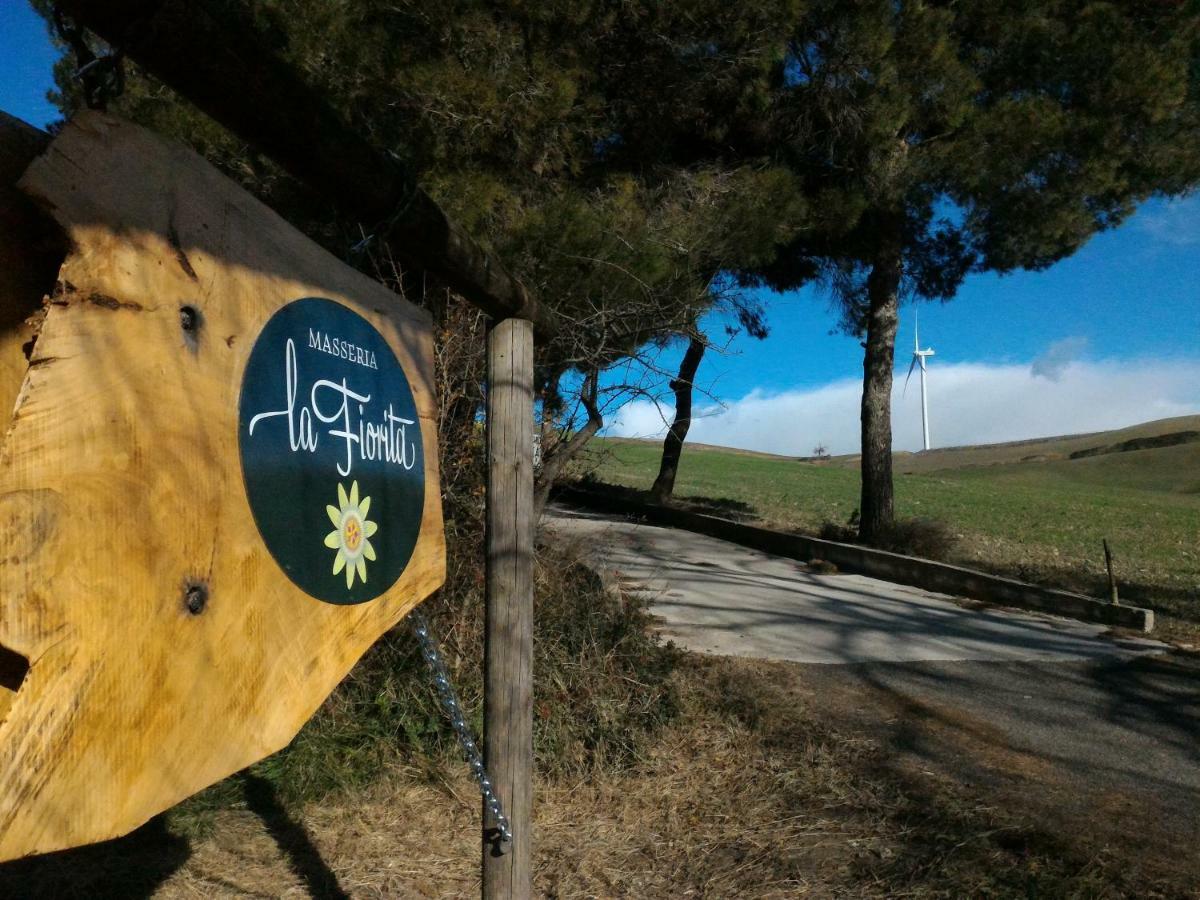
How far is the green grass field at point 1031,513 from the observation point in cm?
1266

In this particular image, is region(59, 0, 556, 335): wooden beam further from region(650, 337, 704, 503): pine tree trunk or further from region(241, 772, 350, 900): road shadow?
region(650, 337, 704, 503): pine tree trunk

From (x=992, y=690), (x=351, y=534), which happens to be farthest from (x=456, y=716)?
(x=992, y=690)

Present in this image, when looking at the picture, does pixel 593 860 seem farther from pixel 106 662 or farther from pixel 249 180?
pixel 249 180

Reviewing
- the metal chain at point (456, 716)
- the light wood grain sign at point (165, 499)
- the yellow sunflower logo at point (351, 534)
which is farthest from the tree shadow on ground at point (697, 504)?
the light wood grain sign at point (165, 499)

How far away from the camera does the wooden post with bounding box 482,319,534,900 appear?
2500mm

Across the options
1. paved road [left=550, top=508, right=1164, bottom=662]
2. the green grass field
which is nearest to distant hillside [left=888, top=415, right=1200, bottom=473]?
the green grass field

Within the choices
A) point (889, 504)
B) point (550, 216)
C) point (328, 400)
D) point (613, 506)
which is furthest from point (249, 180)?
point (613, 506)

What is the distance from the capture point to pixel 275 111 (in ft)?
5.44

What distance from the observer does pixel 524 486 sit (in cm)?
269

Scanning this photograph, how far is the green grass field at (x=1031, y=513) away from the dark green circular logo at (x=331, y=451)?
5314 millimetres

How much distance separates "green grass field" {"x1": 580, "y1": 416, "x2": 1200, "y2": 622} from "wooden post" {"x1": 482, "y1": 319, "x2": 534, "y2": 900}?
4.55 meters

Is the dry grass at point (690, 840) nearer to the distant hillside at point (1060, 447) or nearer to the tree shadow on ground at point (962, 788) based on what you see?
the tree shadow on ground at point (962, 788)

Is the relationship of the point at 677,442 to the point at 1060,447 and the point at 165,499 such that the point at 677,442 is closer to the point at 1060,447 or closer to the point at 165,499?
the point at 165,499

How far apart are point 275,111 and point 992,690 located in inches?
251
